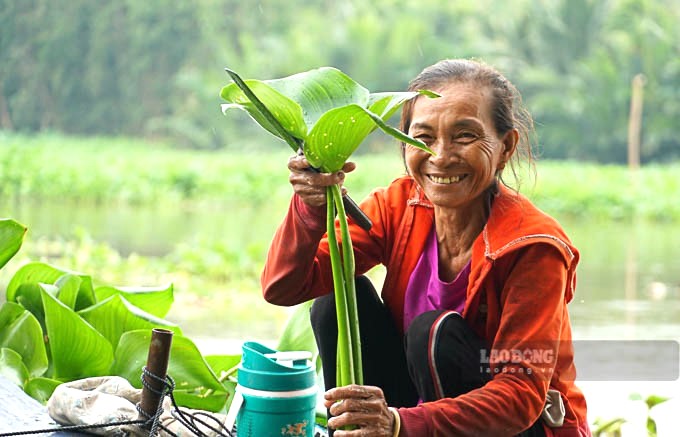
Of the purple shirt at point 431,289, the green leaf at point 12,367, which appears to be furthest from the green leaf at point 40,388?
the purple shirt at point 431,289

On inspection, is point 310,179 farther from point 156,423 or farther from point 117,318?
point 117,318

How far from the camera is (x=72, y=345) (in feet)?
5.79

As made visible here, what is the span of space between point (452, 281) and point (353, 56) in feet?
23.7

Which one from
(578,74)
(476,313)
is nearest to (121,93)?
(578,74)

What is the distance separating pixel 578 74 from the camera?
8664mm

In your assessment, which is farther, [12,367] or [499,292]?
[12,367]

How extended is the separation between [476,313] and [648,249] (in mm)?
5579

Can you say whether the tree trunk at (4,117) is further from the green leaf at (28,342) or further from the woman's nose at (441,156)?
the woman's nose at (441,156)

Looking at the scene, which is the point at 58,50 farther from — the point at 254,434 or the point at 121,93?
the point at 254,434

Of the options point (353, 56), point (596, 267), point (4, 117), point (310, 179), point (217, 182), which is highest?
point (353, 56)

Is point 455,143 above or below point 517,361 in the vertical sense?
above

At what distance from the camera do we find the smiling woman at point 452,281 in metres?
1.25

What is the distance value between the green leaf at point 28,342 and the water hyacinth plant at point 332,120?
79cm

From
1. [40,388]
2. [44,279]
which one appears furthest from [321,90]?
[44,279]
